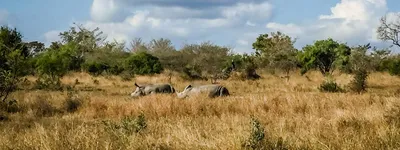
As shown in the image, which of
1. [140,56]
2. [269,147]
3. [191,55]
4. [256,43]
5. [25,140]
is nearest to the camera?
[269,147]

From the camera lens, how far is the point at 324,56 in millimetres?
43156

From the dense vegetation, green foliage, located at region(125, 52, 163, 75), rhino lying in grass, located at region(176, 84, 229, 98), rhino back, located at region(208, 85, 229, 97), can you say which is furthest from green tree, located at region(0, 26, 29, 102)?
green foliage, located at region(125, 52, 163, 75)

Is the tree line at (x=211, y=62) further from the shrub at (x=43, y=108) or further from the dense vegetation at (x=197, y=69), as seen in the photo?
the shrub at (x=43, y=108)

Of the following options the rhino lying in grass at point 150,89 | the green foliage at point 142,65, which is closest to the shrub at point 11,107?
the rhino lying in grass at point 150,89

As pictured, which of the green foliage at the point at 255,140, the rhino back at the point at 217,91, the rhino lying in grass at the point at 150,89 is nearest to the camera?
the green foliage at the point at 255,140

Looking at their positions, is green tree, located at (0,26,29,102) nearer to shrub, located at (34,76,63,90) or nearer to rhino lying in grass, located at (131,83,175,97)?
rhino lying in grass, located at (131,83,175,97)

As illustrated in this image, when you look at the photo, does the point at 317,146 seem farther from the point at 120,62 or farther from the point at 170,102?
the point at 120,62

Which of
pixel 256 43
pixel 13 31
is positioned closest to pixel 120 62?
pixel 13 31

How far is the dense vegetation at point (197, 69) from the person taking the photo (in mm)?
10025

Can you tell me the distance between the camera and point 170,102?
511 inches

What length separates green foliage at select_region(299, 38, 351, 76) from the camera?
42.3 metres

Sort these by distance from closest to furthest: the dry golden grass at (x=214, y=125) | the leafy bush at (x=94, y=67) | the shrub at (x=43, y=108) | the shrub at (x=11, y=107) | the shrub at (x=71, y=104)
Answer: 1. the dry golden grass at (x=214, y=125)
2. the shrub at (x=43, y=108)
3. the shrub at (x=11, y=107)
4. the shrub at (x=71, y=104)
5. the leafy bush at (x=94, y=67)

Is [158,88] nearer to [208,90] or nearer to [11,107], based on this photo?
[208,90]

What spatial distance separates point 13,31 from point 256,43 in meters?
38.9
